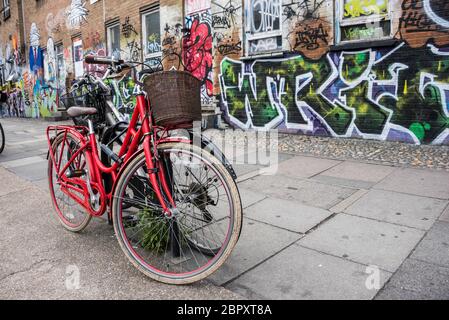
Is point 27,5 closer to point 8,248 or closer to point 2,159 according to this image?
point 2,159

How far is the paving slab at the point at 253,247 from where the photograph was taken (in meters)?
2.82

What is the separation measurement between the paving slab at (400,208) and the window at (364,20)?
3871mm

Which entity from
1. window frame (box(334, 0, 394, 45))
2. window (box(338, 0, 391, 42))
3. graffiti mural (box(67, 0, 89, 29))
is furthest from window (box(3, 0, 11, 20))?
window (box(338, 0, 391, 42))

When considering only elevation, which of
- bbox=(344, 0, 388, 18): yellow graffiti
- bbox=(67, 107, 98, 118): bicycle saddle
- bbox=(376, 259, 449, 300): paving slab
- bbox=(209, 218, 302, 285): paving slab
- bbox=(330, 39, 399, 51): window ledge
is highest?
bbox=(344, 0, 388, 18): yellow graffiti

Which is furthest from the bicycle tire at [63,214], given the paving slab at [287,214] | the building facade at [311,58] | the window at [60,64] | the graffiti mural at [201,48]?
the window at [60,64]

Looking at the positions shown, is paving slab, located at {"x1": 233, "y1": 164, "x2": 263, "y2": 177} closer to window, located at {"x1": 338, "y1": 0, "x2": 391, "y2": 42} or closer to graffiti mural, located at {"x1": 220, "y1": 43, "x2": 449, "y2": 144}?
graffiti mural, located at {"x1": 220, "y1": 43, "x2": 449, "y2": 144}

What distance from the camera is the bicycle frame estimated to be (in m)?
2.67

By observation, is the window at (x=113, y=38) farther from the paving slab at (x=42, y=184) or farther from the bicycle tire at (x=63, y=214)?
the bicycle tire at (x=63, y=214)

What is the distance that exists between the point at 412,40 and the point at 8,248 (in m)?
6.55

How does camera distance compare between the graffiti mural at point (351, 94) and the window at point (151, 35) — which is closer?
the graffiti mural at point (351, 94)

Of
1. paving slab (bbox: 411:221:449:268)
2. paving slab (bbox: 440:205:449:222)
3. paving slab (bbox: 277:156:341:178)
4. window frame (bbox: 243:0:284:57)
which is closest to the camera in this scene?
paving slab (bbox: 411:221:449:268)

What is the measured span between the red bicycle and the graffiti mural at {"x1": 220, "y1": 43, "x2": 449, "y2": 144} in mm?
4911

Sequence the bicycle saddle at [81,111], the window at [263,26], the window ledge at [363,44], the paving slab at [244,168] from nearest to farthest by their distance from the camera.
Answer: the bicycle saddle at [81,111], the paving slab at [244,168], the window ledge at [363,44], the window at [263,26]

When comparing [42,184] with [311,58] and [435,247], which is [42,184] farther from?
[311,58]
